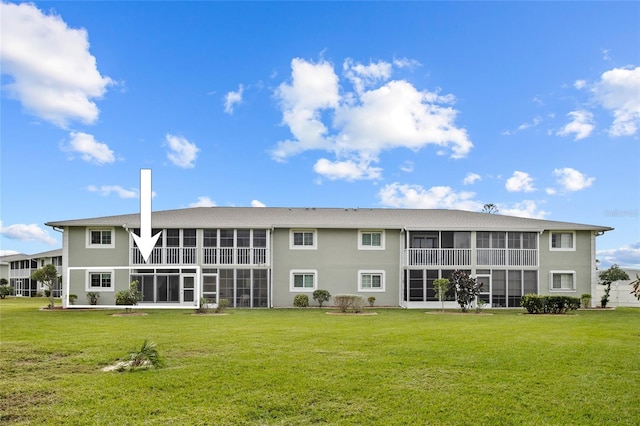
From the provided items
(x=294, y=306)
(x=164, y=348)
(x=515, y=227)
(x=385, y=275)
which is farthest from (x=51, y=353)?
(x=515, y=227)

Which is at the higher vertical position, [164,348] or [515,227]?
[515,227]

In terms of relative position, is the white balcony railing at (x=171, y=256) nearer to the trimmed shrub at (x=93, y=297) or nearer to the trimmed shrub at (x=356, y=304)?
the trimmed shrub at (x=93, y=297)

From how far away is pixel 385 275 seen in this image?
96.7 feet

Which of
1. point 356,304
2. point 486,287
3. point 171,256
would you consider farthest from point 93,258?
point 486,287

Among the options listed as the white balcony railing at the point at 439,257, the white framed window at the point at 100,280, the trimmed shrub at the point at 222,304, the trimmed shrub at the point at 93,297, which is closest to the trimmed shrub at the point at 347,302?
the trimmed shrub at the point at 222,304

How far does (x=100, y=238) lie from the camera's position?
1125 inches

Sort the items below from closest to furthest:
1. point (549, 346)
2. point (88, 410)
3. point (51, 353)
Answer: point (88, 410), point (51, 353), point (549, 346)

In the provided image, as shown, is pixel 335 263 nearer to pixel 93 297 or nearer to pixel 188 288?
pixel 188 288

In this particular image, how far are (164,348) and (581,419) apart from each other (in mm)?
8661

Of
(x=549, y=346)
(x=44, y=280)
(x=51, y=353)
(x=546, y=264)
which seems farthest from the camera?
(x=546, y=264)

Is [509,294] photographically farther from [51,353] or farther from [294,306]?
[51,353]

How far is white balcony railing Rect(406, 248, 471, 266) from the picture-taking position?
2933cm

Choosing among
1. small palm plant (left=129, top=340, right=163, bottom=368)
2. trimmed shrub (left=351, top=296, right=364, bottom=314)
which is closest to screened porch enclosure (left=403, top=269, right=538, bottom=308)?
trimmed shrub (left=351, top=296, right=364, bottom=314)

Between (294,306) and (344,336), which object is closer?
(344,336)
